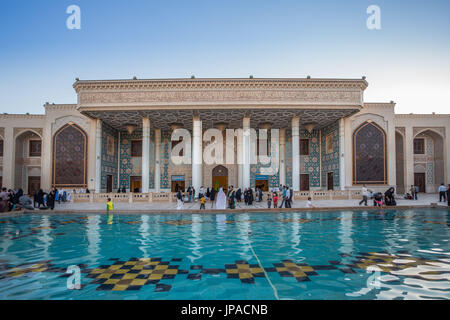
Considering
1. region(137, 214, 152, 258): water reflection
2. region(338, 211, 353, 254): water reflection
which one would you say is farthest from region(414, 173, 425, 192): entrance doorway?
region(137, 214, 152, 258): water reflection

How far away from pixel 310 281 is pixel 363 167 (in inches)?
732

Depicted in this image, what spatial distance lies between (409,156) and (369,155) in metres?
4.96

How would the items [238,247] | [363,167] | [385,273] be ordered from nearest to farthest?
1. [385,273]
2. [238,247]
3. [363,167]

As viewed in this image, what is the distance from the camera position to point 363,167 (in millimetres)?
19797

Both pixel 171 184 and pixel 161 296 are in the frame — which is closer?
pixel 161 296

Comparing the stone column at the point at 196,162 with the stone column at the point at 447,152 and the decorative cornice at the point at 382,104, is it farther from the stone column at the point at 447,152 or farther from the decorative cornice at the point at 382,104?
the stone column at the point at 447,152

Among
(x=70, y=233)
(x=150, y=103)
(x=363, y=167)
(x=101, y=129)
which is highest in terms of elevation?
(x=150, y=103)

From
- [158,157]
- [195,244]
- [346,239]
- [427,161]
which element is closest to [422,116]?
[427,161]

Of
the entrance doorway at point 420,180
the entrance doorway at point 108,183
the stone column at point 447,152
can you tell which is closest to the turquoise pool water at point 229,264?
the entrance doorway at point 108,183

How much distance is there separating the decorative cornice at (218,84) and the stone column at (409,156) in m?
7.82

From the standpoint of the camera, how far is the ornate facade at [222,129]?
17.7 meters

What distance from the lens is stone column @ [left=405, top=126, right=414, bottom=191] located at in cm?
2208

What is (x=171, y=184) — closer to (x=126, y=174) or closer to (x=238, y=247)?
(x=126, y=174)

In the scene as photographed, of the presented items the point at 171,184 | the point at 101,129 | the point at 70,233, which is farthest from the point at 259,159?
the point at 70,233
